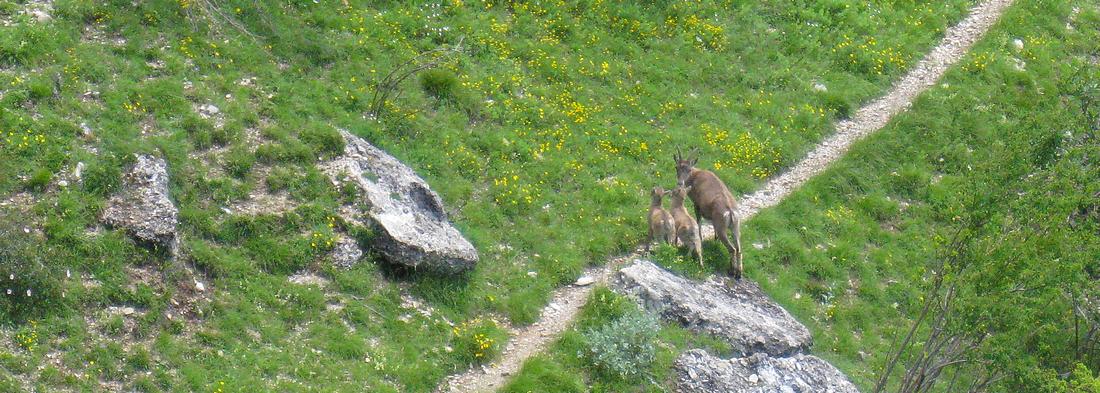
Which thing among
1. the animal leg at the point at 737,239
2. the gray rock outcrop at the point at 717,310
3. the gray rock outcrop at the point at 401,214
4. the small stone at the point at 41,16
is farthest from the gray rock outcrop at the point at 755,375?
the small stone at the point at 41,16

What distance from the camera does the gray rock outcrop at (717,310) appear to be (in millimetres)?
19688

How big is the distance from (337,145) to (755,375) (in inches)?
336

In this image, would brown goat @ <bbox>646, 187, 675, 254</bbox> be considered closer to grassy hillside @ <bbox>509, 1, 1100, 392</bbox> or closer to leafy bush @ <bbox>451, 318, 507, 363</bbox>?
grassy hillside @ <bbox>509, 1, 1100, 392</bbox>

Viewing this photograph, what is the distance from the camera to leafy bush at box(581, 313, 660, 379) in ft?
59.8

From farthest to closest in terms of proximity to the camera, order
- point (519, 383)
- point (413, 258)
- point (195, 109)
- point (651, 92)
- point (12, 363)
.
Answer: point (651, 92), point (195, 109), point (413, 258), point (519, 383), point (12, 363)

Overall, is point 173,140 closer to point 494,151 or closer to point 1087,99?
point 494,151

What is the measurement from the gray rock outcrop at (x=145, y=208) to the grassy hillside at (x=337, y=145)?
245 mm

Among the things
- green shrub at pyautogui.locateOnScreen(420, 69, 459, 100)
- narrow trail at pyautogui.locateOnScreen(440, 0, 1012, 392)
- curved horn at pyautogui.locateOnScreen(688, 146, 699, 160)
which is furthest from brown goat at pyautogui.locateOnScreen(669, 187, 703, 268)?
green shrub at pyautogui.locateOnScreen(420, 69, 459, 100)

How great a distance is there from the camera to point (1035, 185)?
1844 cm

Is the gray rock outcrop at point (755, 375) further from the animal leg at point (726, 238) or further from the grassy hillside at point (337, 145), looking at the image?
the grassy hillside at point (337, 145)

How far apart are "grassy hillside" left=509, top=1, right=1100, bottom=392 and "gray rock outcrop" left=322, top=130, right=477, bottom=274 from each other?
249cm

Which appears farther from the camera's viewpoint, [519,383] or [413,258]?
[413,258]

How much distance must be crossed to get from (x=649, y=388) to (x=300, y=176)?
709cm

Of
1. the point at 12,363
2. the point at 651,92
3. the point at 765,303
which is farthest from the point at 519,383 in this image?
the point at 651,92
